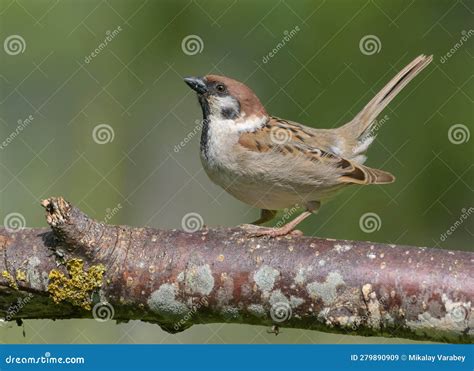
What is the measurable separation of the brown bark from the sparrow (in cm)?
103

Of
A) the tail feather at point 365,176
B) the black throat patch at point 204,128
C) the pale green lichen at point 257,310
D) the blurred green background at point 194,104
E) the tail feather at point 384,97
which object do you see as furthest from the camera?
the blurred green background at point 194,104

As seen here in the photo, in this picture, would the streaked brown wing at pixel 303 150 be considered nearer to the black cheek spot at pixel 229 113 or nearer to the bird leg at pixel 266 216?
Result: the black cheek spot at pixel 229 113

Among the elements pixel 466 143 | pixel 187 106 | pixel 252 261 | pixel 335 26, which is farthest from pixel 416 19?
pixel 252 261

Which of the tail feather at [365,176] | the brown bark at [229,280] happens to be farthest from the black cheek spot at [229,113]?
the brown bark at [229,280]

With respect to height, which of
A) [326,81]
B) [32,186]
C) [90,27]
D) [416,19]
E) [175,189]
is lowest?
[32,186]

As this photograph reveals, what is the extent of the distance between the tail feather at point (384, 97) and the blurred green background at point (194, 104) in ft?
2.59

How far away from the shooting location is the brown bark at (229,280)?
13.4 feet

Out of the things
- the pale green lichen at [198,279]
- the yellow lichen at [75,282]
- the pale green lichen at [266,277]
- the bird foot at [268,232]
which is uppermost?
the bird foot at [268,232]

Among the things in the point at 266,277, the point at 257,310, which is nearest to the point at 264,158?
the point at 266,277

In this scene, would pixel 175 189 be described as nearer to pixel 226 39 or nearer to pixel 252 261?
pixel 226 39

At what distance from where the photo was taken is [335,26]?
24.1 ft

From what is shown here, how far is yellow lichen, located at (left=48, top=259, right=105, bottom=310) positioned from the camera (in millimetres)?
4371

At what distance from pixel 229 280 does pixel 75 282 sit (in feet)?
2.86

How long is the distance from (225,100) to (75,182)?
9.43 ft
